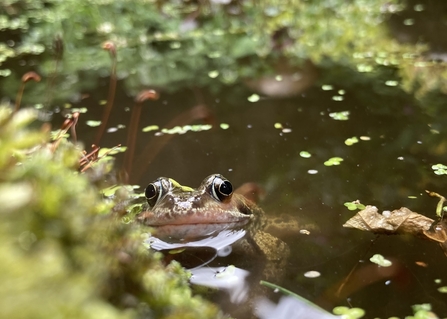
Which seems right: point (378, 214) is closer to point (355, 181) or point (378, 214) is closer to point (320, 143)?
point (355, 181)

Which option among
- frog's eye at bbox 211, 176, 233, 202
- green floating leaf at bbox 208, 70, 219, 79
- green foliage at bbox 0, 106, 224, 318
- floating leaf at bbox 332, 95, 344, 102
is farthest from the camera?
green floating leaf at bbox 208, 70, 219, 79

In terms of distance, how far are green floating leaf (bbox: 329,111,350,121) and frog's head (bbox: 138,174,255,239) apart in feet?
3.75

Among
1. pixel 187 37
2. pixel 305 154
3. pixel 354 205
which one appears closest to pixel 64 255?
pixel 354 205

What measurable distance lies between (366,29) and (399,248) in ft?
11.6

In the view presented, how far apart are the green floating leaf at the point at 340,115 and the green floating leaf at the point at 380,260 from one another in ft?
4.17

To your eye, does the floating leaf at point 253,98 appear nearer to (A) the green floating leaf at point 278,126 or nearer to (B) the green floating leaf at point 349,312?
(A) the green floating leaf at point 278,126

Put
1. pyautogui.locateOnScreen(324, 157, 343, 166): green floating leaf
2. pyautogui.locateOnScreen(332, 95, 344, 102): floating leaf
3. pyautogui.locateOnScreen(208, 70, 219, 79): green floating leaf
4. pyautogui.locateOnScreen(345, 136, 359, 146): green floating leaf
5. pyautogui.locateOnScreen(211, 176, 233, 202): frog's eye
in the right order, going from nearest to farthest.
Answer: pyautogui.locateOnScreen(211, 176, 233, 202): frog's eye < pyautogui.locateOnScreen(324, 157, 343, 166): green floating leaf < pyautogui.locateOnScreen(345, 136, 359, 146): green floating leaf < pyautogui.locateOnScreen(332, 95, 344, 102): floating leaf < pyautogui.locateOnScreen(208, 70, 219, 79): green floating leaf

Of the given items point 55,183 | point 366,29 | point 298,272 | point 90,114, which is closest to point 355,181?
point 298,272

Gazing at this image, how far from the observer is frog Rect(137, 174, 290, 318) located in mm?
1514

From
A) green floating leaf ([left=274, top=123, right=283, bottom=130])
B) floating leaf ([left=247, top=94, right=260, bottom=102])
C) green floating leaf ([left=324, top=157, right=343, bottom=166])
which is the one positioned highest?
green floating leaf ([left=324, top=157, right=343, bottom=166])

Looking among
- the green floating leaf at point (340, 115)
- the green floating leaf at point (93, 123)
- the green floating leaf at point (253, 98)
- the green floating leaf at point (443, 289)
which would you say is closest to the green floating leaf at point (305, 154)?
the green floating leaf at point (340, 115)

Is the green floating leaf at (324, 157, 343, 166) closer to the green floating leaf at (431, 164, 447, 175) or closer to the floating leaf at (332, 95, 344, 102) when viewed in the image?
the green floating leaf at (431, 164, 447, 175)

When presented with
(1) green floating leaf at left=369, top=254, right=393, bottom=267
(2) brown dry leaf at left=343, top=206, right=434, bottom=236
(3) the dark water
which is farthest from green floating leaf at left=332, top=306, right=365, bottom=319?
(2) brown dry leaf at left=343, top=206, right=434, bottom=236

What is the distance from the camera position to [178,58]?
4027mm
